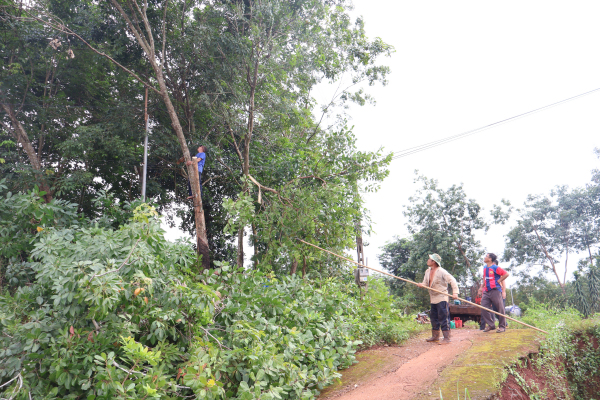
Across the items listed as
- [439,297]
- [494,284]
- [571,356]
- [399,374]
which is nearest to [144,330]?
[399,374]

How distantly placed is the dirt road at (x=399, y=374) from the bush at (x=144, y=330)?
0.33 m

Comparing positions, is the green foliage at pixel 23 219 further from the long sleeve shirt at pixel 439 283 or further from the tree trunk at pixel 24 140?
the long sleeve shirt at pixel 439 283

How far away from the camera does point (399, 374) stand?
4535 millimetres

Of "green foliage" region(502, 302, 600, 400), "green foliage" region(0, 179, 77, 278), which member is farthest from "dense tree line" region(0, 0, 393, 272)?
"green foliage" region(502, 302, 600, 400)

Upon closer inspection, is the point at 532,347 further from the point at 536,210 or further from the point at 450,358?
the point at 536,210

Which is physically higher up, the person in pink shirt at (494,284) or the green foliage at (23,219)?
the green foliage at (23,219)

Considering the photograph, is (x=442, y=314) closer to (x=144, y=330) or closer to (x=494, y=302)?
(x=494, y=302)

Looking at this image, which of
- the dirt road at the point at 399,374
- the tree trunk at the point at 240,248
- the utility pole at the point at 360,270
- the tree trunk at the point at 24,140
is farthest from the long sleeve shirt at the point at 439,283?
the tree trunk at the point at 24,140

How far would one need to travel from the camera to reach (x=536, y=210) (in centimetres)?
2431

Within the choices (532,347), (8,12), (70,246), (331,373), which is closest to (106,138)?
(8,12)

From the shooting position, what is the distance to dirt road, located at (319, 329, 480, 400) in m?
3.92

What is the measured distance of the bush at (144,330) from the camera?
10.5 feet

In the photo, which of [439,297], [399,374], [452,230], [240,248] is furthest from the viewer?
[452,230]

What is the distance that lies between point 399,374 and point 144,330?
3.09 meters
